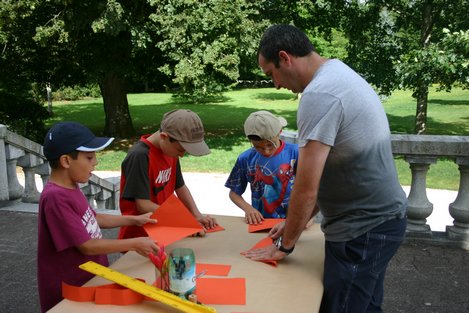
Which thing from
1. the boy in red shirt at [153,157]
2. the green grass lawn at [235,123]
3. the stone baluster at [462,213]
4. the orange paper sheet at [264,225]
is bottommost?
the green grass lawn at [235,123]

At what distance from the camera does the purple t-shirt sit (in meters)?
2.11

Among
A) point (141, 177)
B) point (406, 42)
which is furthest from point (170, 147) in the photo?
point (406, 42)

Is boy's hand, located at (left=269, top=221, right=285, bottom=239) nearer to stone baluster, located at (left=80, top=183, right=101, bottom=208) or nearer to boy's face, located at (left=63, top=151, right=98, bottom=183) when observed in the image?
boy's face, located at (left=63, top=151, right=98, bottom=183)

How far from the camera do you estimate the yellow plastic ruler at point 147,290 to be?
1763 mm

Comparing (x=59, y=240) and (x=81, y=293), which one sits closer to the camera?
(x=81, y=293)

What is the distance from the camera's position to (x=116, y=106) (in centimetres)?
1516

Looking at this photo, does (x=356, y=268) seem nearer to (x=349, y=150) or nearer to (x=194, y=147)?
(x=349, y=150)

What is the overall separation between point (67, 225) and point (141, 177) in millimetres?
691

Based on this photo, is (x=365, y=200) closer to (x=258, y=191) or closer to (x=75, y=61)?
(x=258, y=191)

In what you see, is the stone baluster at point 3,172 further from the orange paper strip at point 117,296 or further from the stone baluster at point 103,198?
the orange paper strip at point 117,296

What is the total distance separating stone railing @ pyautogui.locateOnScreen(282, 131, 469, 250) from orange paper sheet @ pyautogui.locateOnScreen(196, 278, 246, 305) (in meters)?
2.44

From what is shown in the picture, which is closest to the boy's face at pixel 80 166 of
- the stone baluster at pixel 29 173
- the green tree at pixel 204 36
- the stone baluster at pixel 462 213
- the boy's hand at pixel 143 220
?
the boy's hand at pixel 143 220

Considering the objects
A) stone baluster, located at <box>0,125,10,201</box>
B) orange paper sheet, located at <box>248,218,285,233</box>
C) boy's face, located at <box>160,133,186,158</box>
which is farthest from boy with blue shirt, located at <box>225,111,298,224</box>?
stone baluster, located at <box>0,125,10,201</box>

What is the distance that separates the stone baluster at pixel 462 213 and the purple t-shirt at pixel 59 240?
3.29 meters
